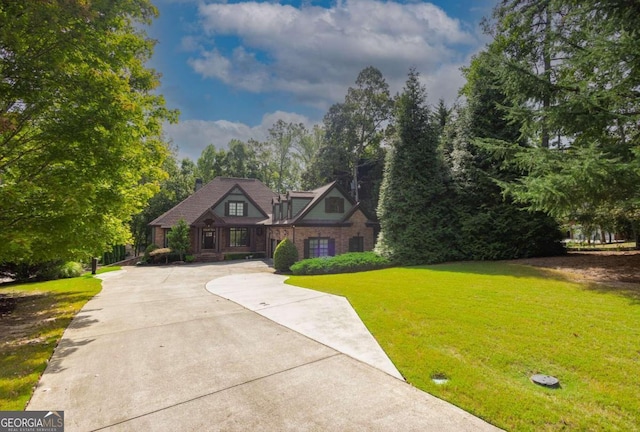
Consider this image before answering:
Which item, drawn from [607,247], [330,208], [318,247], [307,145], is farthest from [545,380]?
[307,145]

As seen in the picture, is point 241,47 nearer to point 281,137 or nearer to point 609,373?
point 609,373

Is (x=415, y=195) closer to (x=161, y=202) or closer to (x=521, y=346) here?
(x=521, y=346)

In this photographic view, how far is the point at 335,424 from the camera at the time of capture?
3.57 meters

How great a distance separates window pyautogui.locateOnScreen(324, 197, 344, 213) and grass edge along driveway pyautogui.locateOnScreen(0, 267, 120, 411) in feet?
52.1

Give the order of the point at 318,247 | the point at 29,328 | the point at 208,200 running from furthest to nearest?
the point at 208,200, the point at 318,247, the point at 29,328

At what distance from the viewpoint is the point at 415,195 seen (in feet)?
61.3

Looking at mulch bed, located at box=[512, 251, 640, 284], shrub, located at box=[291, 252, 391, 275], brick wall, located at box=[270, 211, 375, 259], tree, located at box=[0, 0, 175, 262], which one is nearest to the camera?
tree, located at box=[0, 0, 175, 262]

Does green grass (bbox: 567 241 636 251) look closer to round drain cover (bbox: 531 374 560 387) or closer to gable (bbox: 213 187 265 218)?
round drain cover (bbox: 531 374 560 387)

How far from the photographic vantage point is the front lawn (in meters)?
4.66

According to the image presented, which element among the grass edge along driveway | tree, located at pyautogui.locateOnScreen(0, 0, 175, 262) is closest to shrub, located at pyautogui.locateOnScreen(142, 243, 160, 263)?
the grass edge along driveway

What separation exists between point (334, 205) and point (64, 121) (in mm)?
19047

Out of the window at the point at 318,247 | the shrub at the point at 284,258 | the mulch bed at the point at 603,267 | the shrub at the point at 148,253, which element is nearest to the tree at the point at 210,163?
the shrub at the point at 148,253

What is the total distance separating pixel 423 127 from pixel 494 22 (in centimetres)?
1115

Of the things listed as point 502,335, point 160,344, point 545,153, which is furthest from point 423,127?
point 160,344
